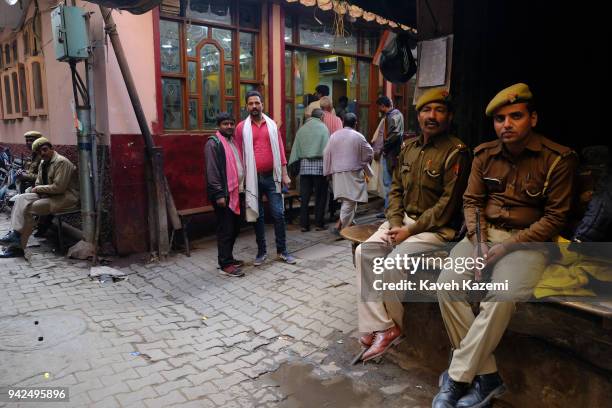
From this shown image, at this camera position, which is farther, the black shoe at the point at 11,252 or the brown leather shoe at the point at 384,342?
the black shoe at the point at 11,252

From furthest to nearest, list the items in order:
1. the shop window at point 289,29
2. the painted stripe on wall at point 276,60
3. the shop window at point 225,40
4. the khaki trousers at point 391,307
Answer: the shop window at point 289,29, the painted stripe on wall at point 276,60, the shop window at point 225,40, the khaki trousers at point 391,307

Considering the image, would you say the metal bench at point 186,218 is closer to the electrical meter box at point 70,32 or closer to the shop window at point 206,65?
the shop window at point 206,65

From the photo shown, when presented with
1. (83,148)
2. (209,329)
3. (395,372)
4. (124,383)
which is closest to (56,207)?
(83,148)

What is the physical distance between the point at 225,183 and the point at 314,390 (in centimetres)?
294

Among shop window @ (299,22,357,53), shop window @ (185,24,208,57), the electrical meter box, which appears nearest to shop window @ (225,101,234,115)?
shop window @ (185,24,208,57)

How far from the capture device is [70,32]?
592 cm

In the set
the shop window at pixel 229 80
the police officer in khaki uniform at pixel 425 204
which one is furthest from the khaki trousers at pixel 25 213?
the police officer in khaki uniform at pixel 425 204

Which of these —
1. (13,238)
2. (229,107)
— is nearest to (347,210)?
(229,107)

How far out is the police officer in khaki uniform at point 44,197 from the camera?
6.73 metres

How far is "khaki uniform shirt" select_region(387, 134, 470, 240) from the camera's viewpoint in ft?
11.9

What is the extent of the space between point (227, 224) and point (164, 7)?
3.39 metres

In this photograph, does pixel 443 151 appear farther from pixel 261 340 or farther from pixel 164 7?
pixel 164 7

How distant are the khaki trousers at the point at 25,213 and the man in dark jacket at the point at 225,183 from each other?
2925 mm

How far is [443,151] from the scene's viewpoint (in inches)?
145
